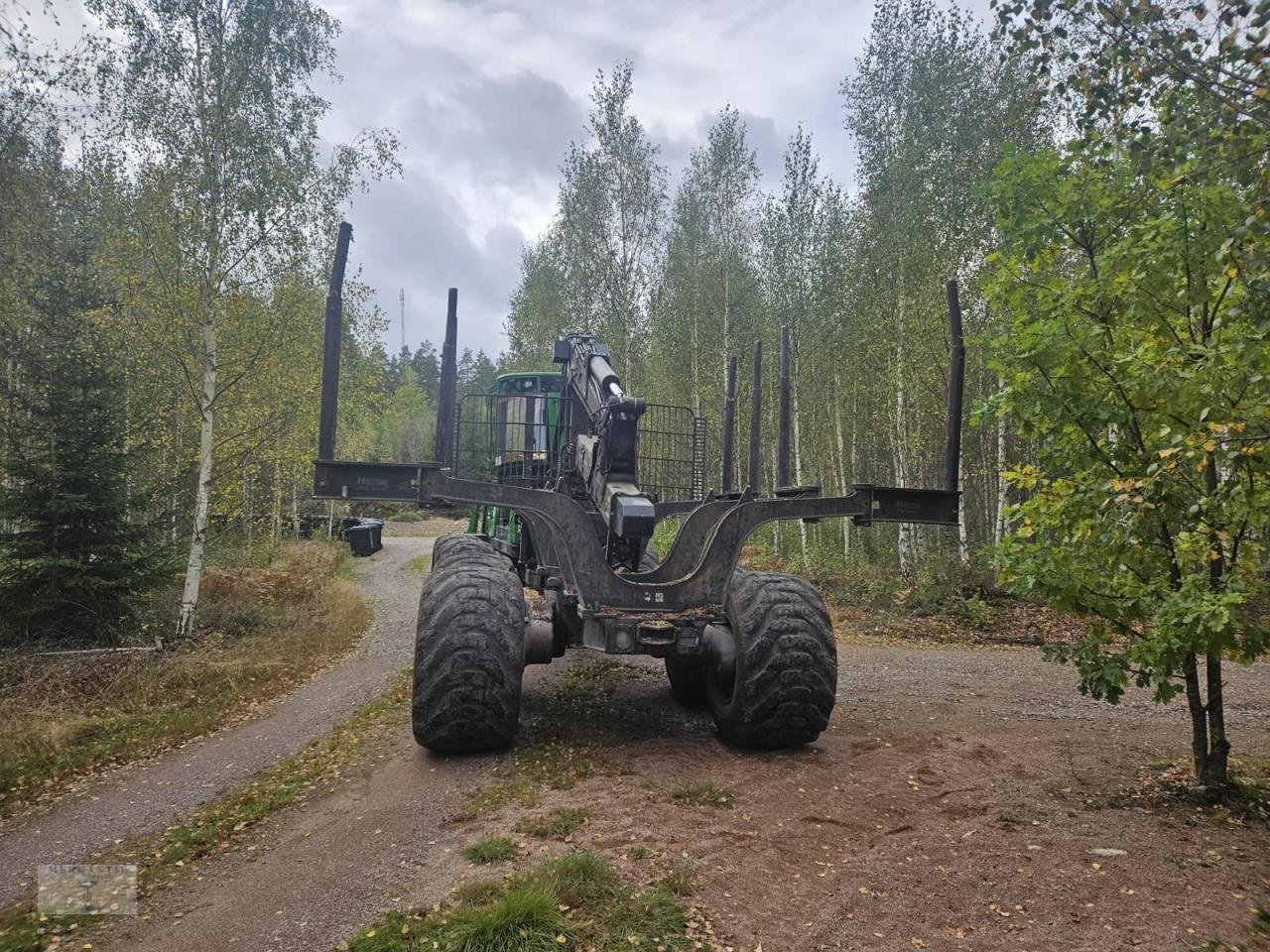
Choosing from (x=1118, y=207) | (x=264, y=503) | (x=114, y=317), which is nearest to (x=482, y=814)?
(x=1118, y=207)

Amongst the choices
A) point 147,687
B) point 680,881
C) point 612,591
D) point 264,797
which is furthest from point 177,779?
point 680,881

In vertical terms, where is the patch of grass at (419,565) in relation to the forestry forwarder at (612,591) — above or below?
below

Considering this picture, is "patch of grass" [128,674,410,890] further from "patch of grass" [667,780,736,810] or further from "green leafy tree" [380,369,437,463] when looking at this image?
"green leafy tree" [380,369,437,463]

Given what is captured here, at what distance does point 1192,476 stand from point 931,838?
2586mm

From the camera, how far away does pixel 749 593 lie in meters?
5.28

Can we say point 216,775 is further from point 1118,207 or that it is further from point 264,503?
point 264,503

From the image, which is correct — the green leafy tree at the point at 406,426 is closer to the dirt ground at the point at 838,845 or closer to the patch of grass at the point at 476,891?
the dirt ground at the point at 838,845

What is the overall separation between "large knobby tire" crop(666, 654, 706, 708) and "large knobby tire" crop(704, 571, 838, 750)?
1.03 meters

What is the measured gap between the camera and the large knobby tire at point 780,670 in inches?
195

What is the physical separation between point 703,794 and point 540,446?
4141 mm

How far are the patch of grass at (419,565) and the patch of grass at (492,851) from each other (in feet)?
52.0

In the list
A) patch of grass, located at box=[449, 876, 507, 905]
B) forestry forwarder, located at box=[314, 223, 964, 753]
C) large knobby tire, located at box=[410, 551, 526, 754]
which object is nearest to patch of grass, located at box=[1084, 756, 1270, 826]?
forestry forwarder, located at box=[314, 223, 964, 753]

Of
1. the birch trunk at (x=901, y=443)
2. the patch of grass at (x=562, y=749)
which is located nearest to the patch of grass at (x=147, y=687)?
the patch of grass at (x=562, y=749)

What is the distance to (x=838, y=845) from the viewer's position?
→ 3.75 m
